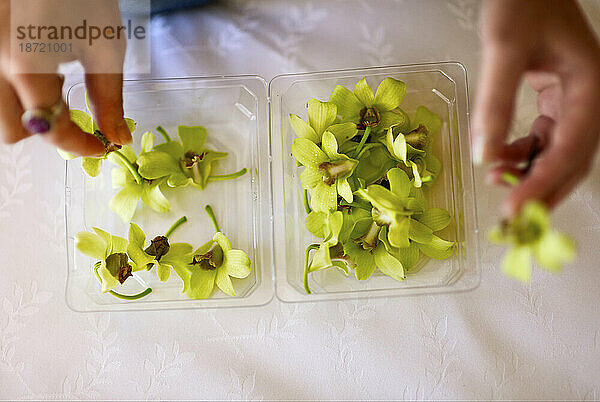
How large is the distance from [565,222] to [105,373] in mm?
560

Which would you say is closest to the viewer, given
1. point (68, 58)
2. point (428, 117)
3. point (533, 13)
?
point (533, 13)

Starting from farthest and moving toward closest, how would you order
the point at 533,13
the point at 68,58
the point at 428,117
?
1. the point at 428,117
2. the point at 68,58
3. the point at 533,13

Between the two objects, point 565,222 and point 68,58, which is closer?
point 68,58

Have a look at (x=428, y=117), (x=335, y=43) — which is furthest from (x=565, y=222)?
(x=335, y=43)

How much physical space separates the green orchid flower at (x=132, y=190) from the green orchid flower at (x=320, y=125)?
0.58 ft

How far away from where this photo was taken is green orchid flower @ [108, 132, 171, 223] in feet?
1.98

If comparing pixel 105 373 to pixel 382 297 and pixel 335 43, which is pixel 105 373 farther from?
pixel 335 43

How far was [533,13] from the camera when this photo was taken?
1.05 feet

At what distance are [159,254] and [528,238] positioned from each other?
0.42 meters

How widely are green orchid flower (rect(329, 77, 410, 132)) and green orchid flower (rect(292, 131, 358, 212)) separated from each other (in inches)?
2.1

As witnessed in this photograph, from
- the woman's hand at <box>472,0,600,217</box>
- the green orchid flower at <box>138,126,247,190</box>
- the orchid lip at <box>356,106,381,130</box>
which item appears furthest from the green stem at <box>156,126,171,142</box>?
the woman's hand at <box>472,0,600,217</box>

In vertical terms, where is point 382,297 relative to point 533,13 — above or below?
below

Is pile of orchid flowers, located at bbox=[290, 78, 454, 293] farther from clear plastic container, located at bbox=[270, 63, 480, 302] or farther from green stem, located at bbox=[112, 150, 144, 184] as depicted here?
green stem, located at bbox=[112, 150, 144, 184]

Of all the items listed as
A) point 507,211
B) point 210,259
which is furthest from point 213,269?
point 507,211
